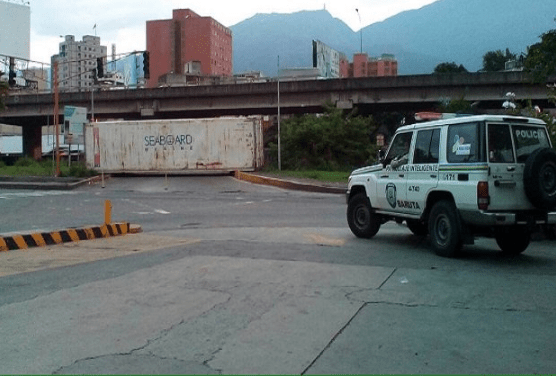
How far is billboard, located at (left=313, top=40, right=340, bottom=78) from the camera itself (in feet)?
285

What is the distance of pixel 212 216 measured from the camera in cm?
1908

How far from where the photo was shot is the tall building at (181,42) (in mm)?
128125

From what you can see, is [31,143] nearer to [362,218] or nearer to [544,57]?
[544,57]

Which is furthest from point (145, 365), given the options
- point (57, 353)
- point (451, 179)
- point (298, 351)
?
point (451, 179)

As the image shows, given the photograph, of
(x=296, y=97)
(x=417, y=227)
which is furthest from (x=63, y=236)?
(x=296, y=97)

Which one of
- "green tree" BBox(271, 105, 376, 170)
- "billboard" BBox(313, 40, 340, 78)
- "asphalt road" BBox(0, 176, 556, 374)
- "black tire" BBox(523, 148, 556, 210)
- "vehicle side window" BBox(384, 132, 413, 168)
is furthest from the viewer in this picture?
"billboard" BBox(313, 40, 340, 78)

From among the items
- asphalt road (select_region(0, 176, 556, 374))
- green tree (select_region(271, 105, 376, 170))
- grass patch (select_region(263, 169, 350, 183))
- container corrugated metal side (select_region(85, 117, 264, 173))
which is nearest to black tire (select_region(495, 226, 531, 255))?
asphalt road (select_region(0, 176, 556, 374))

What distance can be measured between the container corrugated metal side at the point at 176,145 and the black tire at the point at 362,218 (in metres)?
25.9

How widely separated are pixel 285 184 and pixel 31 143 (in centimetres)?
5227

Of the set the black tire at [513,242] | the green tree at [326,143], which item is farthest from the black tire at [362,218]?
the green tree at [326,143]

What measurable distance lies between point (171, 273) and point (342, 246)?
3805mm

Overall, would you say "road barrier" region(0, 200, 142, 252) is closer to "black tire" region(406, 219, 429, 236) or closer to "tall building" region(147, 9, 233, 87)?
"black tire" region(406, 219, 429, 236)

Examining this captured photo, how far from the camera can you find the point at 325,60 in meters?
99.0

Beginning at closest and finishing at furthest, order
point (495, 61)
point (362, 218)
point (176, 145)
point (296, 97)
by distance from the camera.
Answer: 1. point (362, 218)
2. point (176, 145)
3. point (296, 97)
4. point (495, 61)
